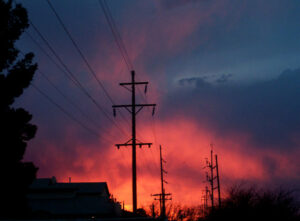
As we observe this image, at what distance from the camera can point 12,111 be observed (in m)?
28.5

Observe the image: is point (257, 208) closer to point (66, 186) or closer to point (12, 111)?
point (12, 111)

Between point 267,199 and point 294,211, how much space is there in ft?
4.89

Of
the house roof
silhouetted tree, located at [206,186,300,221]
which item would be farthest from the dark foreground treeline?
the house roof

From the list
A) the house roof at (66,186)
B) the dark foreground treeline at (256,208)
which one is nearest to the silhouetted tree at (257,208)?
the dark foreground treeline at (256,208)

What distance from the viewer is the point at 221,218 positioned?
22781 mm

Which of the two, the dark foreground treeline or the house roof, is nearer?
the dark foreground treeline

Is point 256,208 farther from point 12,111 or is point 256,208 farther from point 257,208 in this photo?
point 12,111

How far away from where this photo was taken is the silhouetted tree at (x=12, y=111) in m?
27.7

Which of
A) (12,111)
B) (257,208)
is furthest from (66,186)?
(257,208)

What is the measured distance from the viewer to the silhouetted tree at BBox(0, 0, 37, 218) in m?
27.7

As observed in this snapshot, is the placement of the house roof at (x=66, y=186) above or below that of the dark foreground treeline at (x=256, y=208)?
above

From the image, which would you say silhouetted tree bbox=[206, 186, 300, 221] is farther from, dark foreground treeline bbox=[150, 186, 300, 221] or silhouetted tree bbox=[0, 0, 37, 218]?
silhouetted tree bbox=[0, 0, 37, 218]

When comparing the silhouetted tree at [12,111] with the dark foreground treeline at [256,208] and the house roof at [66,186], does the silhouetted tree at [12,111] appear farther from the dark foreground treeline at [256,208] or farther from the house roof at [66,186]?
the house roof at [66,186]

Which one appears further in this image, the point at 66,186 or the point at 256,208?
the point at 66,186
